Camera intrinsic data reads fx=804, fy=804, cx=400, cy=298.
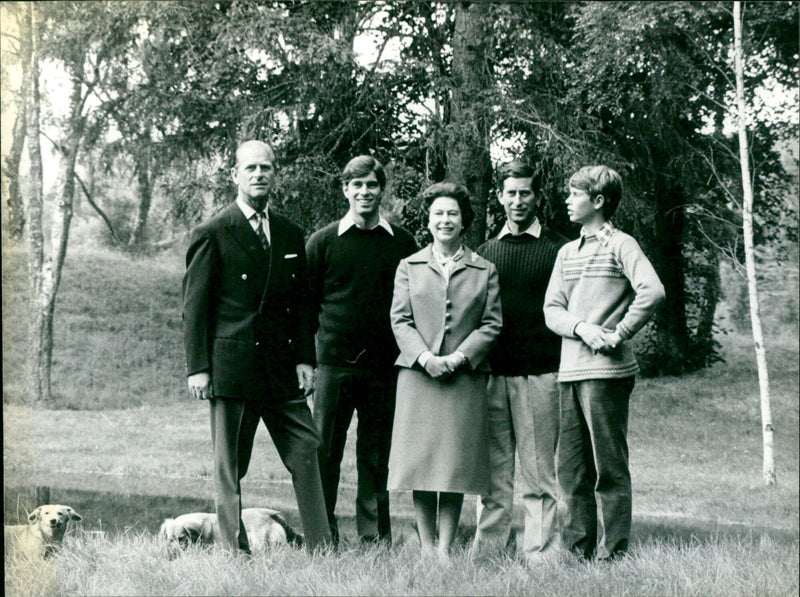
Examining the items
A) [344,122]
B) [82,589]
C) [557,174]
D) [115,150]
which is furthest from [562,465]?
[115,150]

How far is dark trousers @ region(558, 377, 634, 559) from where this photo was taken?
3645mm

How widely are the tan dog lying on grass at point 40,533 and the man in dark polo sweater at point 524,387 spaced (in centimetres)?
210

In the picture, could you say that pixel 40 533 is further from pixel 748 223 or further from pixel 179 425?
pixel 179 425

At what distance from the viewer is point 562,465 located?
3.77m

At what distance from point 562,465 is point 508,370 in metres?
0.58

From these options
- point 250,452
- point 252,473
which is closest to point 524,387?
point 250,452

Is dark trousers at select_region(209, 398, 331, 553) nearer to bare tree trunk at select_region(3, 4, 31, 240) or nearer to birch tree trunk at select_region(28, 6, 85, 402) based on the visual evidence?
bare tree trunk at select_region(3, 4, 31, 240)

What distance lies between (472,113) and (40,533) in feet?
19.9

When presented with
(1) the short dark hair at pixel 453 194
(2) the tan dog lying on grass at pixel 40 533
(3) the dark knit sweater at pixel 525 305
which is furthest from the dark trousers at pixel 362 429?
(2) the tan dog lying on grass at pixel 40 533

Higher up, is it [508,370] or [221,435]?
[508,370]

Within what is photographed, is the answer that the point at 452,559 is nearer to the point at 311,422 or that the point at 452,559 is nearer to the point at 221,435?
the point at 311,422

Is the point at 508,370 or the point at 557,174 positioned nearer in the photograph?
the point at 508,370

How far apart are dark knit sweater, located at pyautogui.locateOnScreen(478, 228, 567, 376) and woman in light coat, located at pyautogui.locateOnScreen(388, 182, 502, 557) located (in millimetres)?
190

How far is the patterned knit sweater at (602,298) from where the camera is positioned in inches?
141
